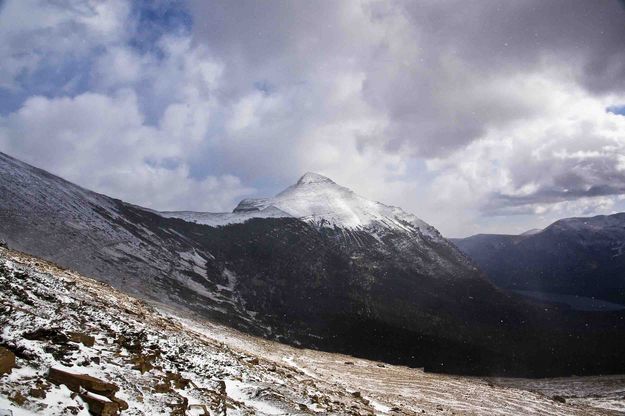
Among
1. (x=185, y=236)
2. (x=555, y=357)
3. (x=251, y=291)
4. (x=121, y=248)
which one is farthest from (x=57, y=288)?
(x=555, y=357)

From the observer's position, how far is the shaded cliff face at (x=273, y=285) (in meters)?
71.4

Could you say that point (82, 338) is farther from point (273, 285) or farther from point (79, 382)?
point (273, 285)

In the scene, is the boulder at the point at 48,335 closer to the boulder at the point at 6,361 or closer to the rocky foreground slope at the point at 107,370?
the rocky foreground slope at the point at 107,370

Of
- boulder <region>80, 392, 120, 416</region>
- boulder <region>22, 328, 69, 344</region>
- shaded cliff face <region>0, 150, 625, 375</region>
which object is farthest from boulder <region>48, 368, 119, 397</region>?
shaded cliff face <region>0, 150, 625, 375</region>

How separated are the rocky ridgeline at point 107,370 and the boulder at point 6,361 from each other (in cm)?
3

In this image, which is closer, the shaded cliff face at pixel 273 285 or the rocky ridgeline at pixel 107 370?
the rocky ridgeline at pixel 107 370

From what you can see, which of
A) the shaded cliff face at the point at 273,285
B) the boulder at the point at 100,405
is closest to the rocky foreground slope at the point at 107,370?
the boulder at the point at 100,405

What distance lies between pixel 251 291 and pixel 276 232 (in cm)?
6572

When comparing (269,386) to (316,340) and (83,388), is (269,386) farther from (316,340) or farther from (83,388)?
(316,340)

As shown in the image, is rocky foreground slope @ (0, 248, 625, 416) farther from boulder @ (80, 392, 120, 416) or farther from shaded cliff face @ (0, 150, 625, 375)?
shaded cliff face @ (0, 150, 625, 375)

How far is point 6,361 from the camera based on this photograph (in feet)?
30.1

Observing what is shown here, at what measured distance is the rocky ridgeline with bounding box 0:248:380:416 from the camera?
9195 mm

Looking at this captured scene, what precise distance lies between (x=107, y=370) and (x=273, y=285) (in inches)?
5431

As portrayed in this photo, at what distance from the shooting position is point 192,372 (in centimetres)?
1389
